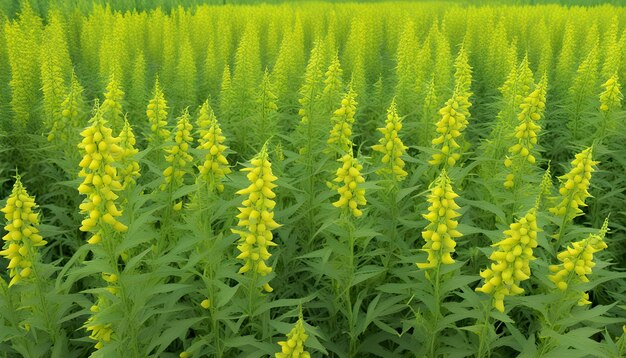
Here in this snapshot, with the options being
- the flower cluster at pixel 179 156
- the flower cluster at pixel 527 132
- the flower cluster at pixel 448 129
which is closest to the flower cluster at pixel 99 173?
the flower cluster at pixel 179 156

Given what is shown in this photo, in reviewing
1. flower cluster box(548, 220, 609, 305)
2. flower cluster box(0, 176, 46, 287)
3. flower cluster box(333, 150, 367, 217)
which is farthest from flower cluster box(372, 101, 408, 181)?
flower cluster box(0, 176, 46, 287)

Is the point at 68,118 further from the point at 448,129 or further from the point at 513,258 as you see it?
the point at 513,258

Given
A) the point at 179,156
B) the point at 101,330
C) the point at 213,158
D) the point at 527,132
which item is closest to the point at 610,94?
the point at 527,132

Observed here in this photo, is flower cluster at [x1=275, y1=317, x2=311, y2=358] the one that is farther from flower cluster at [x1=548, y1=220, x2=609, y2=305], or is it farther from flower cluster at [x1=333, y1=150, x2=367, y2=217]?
flower cluster at [x1=548, y1=220, x2=609, y2=305]

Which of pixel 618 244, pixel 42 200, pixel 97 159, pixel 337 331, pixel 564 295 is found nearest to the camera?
pixel 97 159

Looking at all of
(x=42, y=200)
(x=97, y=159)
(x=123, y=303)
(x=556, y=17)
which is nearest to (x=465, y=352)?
(x=123, y=303)

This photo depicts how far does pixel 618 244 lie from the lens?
4629 millimetres

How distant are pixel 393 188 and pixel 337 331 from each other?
105cm

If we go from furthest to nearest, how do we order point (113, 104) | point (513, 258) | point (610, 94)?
point (610, 94)
point (113, 104)
point (513, 258)

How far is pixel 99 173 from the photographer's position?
7.80ft

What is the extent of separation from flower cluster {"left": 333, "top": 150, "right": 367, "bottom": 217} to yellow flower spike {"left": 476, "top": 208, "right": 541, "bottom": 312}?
82 cm

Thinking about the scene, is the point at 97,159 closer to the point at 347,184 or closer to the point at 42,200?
the point at 347,184

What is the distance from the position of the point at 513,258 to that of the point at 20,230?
254 centimetres

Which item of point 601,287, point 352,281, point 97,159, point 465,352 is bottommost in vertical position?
point 601,287
